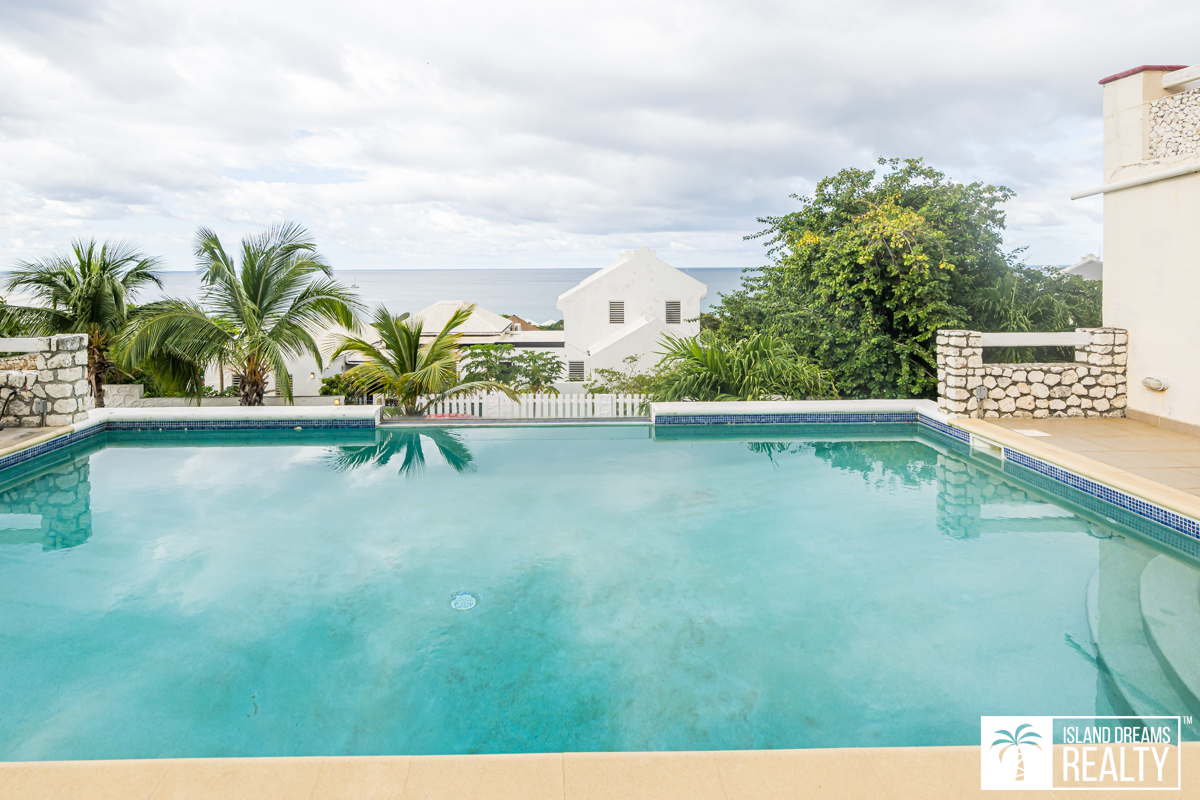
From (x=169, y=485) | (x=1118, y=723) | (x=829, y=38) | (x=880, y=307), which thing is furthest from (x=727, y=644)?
(x=829, y=38)

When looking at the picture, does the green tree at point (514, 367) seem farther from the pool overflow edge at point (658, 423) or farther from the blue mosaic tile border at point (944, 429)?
the blue mosaic tile border at point (944, 429)

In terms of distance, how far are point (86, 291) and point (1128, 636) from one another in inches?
570

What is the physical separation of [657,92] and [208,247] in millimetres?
10804

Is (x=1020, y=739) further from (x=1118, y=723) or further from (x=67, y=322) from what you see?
(x=67, y=322)

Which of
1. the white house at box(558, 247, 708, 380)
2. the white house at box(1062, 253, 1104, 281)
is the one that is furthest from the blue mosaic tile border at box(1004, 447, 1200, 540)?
the white house at box(558, 247, 708, 380)

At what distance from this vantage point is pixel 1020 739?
2842 millimetres

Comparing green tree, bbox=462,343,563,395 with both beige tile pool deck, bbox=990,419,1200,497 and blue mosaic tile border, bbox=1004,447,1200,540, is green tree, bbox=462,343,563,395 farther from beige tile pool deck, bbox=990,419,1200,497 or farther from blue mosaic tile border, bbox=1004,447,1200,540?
beige tile pool deck, bbox=990,419,1200,497

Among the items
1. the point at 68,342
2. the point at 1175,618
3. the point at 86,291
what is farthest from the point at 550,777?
the point at 86,291

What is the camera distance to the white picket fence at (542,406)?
36.4 feet

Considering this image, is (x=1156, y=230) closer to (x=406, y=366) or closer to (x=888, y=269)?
(x=888, y=269)

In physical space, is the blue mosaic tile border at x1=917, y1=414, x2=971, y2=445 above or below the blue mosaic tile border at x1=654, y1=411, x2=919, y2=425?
below

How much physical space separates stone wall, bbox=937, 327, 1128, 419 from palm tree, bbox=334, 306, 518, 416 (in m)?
6.34

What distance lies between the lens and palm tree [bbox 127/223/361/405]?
10.7 m

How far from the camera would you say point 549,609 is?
4.34 meters
